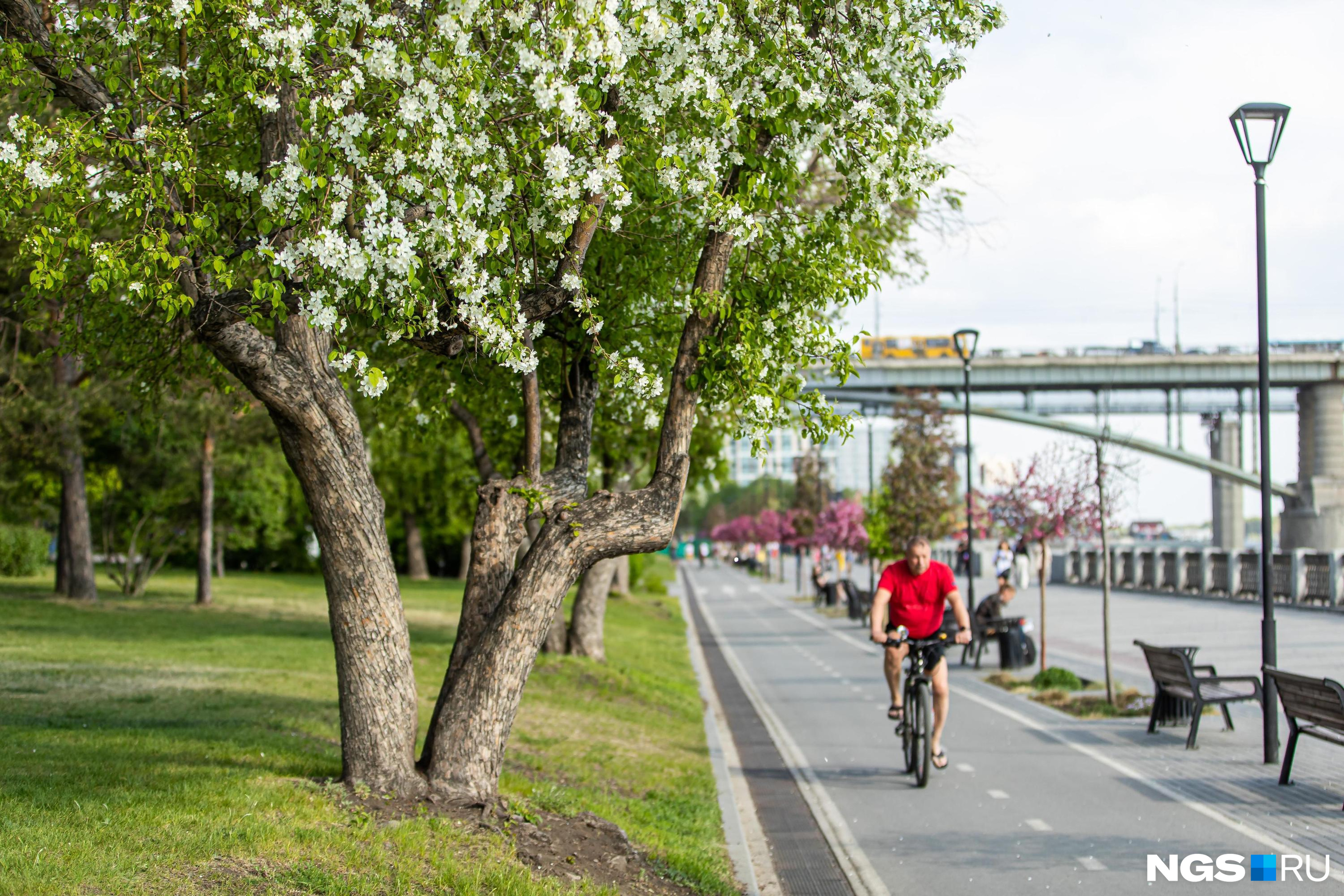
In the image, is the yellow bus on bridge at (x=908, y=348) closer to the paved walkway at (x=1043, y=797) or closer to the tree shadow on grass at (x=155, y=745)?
the paved walkway at (x=1043, y=797)

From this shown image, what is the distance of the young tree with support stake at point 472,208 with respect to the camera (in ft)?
21.0

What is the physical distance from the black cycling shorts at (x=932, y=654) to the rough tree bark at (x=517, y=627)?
11.1 ft

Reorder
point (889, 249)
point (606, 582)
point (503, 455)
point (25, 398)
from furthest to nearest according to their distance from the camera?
1. point (25, 398)
2. point (606, 582)
3. point (503, 455)
4. point (889, 249)

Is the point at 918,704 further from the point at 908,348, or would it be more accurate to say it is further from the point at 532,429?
the point at 908,348

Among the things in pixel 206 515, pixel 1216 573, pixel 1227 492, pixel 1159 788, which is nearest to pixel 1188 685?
pixel 1159 788

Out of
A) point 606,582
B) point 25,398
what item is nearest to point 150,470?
point 25,398

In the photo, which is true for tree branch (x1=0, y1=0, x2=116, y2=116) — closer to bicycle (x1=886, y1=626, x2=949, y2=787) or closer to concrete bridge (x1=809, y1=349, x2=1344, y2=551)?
bicycle (x1=886, y1=626, x2=949, y2=787)

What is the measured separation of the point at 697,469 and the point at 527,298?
1220cm

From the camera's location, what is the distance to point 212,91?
23.9ft

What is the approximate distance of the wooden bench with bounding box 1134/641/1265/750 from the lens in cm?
1135

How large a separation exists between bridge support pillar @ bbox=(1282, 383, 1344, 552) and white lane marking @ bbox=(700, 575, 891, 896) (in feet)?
158

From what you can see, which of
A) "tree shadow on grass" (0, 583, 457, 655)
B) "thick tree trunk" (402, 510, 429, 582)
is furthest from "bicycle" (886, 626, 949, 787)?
"thick tree trunk" (402, 510, 429, 582)

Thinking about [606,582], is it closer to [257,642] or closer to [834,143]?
[257,642]

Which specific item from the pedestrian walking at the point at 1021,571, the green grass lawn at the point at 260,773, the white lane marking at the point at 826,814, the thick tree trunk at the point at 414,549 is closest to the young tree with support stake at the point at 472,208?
the green grass lawn at the point at 260,773
